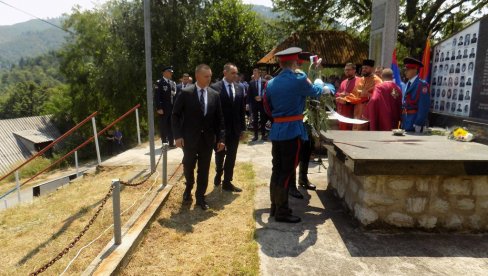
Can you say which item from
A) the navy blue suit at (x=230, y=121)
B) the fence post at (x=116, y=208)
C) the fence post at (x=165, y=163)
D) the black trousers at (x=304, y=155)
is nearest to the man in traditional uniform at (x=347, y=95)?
the black trousers at (x=304, y=155)

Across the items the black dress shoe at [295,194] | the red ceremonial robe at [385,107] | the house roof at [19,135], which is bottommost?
the house roof at [19,135]

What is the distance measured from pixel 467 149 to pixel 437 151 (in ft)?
1.61

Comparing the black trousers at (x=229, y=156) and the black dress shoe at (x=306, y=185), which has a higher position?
the black trousers at (x=229, y=156)

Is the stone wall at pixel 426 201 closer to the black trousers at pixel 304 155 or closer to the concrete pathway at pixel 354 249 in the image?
the concrete pathway at pixel 354 249

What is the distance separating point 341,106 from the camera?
7676mm

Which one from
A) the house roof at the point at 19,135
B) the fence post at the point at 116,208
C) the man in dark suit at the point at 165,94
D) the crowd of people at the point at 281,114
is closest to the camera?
the fence post at the point at 116,208

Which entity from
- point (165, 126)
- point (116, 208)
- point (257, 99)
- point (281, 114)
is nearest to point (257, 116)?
point (257, 99)

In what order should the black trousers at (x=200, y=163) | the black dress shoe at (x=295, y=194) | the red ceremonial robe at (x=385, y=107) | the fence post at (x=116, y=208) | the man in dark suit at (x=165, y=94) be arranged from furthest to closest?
the man in dark suit at (x=165, y=94)
the red ceremonial robe at (x=385, y=107)
the black dress shoe at (x=295, y=194)
the black trousers at (x=200, y=163)
the fence post at (x=116, y=208)

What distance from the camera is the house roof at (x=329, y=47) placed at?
1803 cm

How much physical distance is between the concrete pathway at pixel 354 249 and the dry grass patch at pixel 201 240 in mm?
196

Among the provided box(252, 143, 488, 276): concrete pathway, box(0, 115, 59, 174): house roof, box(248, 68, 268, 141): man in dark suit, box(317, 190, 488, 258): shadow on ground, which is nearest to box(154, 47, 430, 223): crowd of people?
box(252, 143, 488, 276): concrete pathway

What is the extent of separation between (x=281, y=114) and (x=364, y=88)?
3.22 metres

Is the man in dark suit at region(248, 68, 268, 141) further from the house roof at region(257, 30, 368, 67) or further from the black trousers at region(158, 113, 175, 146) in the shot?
the house roof at region(257, 30, 368, 67)

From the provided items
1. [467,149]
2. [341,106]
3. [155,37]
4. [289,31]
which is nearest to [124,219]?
[467,149]
